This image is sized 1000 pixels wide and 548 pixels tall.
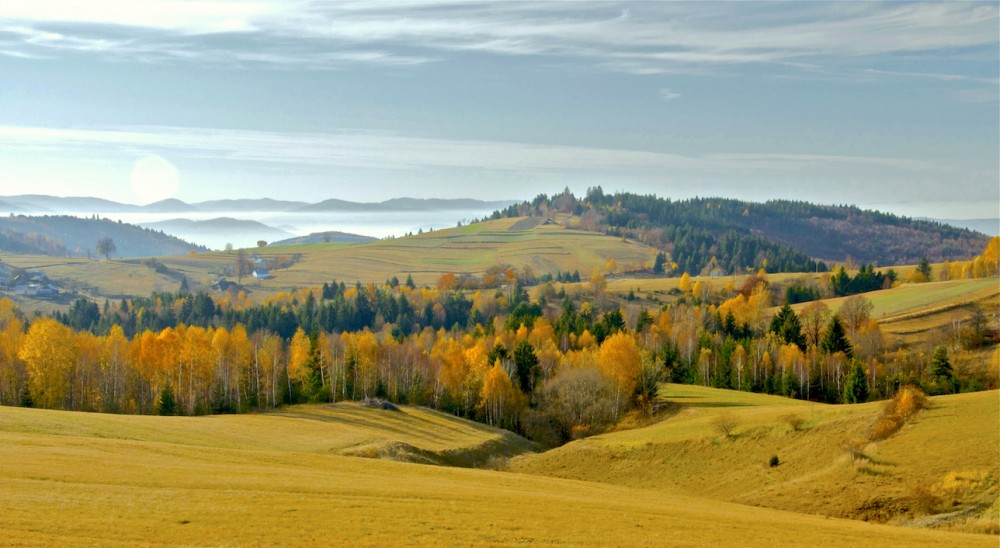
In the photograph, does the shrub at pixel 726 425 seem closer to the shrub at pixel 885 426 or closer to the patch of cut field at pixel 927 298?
the shrub at pixel 885 426

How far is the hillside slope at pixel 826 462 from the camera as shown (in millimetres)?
48750

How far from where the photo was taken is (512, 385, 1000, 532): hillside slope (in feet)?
160

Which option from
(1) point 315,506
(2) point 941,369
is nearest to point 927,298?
(2) point 941,369

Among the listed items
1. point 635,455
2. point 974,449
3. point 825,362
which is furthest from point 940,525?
point 825,362

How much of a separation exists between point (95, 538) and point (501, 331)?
12197 cm

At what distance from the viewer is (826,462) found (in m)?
59.2

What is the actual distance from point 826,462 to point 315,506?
40.4m

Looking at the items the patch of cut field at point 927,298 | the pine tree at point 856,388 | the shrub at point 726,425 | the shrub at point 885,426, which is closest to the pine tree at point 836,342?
the pine tree at point 856,388

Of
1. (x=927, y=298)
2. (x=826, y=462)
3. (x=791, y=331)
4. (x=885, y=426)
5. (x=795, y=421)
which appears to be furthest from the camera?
(x=927, y=298)

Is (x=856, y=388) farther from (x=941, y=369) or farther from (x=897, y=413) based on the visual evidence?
(x=897, y=413)

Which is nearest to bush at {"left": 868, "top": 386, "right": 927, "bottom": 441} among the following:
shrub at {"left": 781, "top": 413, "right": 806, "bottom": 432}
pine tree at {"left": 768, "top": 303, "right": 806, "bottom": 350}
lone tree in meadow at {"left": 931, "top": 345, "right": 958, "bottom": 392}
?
shrub at {"left": 781, "top": 413, "right": 806, "bottom": 432}

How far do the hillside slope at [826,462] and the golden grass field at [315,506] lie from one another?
882 cm

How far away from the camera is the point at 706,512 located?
136 feet

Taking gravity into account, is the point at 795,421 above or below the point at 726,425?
above
